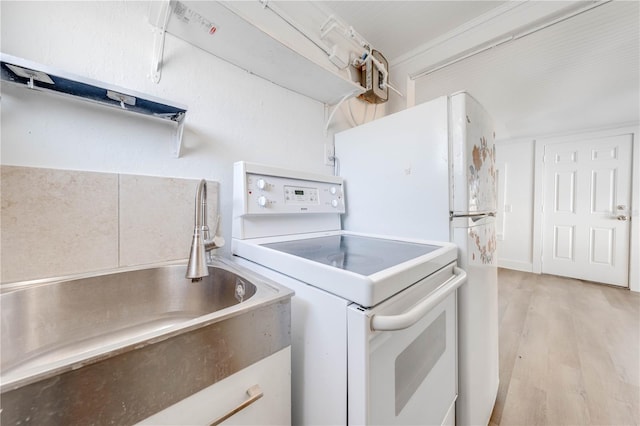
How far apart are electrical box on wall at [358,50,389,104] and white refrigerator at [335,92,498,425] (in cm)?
52

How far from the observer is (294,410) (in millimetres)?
728

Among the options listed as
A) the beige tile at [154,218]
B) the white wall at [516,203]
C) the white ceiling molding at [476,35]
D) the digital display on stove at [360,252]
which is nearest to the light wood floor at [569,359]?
the white wall at [516,203]

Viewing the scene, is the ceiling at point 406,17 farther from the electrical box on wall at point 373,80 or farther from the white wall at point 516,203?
the white wall at point 516,203

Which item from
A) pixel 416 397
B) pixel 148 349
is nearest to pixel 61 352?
pixel 148 349

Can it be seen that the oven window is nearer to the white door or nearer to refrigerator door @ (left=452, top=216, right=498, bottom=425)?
refrigerator door @ (left=452, top=216, right=498, bottom=425)

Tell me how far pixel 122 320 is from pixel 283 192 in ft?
2.47

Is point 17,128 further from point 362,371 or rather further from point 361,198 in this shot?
point 361,198

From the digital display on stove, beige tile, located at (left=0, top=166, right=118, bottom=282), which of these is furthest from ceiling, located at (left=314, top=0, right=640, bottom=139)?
beige tile, located at (left=0, top=166, right=118, bottom=282)

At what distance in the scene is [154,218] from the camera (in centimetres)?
88

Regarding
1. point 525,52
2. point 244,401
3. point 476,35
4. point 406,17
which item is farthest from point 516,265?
point 244,401

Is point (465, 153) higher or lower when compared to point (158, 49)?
lower

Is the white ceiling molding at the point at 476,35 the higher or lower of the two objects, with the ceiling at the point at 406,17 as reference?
lower

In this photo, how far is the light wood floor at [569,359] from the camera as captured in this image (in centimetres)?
130

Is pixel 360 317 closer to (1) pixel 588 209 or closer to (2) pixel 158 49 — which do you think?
(2) pixel 158 49
